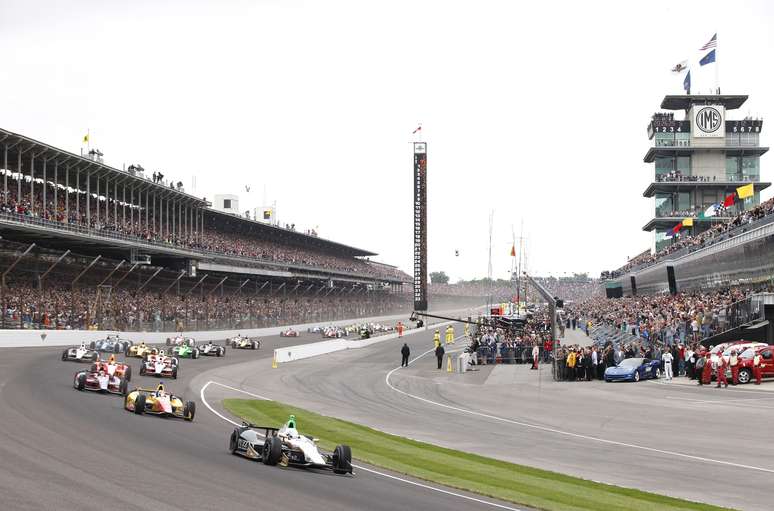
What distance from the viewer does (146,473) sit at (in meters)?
12.7

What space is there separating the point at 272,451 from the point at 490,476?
4089 millimetres

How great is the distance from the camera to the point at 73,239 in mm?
52875

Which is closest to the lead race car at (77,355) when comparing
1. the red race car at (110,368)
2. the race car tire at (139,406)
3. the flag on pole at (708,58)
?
the red race car at (110,368)

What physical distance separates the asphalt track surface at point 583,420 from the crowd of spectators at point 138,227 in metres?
18.2

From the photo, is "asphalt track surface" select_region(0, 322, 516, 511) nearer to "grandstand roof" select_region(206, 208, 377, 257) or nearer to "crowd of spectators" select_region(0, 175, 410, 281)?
"crowd of spectators" select_region(0, 175, 410, 281)

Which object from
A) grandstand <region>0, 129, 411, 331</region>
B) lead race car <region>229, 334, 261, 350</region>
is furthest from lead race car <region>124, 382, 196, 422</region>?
lead race car <region>229, 334, 261, 350</region>

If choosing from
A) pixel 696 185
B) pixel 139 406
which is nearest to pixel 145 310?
pixel 139 406

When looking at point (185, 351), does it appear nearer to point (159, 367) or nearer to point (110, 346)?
point (110, 346)

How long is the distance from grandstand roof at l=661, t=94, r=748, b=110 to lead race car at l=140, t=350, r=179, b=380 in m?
70.1

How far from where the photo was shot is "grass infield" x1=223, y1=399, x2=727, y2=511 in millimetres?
13789

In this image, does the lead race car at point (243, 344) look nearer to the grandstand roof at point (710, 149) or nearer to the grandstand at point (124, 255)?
the grandstand at point (124, 255)

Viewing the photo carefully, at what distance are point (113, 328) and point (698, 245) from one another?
37160 millimetres

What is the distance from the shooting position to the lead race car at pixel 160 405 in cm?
2023

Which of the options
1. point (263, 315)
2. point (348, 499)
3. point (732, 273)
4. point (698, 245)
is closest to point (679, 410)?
point (348, 499)
